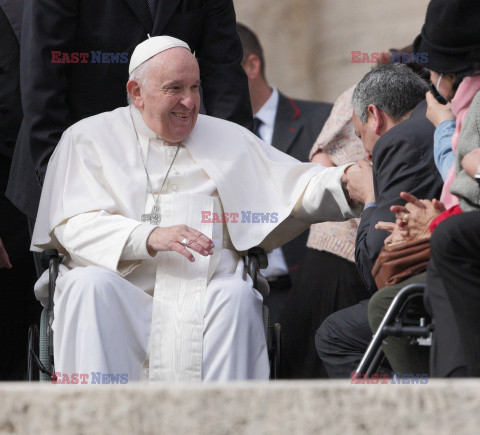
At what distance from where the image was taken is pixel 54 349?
17.8ft

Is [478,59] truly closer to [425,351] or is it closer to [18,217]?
[425,351]

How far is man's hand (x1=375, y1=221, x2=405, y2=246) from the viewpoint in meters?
5.08

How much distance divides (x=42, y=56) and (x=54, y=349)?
1747 millimetres

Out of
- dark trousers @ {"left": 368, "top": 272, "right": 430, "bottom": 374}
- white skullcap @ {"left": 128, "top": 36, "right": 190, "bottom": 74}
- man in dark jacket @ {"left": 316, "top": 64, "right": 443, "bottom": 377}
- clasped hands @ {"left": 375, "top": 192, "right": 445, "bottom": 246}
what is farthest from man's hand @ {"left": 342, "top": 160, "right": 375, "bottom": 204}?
white skullcap @ {"left": 128, "top": 36, "right": 190, "bottom": 74}

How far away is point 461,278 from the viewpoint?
441 cm

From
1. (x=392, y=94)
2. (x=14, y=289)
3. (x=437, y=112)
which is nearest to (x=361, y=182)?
(x=392, y=94)

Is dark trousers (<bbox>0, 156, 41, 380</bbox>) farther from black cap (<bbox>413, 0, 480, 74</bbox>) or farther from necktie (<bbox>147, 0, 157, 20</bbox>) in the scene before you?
black cap (<bbox>413, 0, 480, 74</bbox>)

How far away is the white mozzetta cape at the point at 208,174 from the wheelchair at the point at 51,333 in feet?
0.46

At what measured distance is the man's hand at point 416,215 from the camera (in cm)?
497

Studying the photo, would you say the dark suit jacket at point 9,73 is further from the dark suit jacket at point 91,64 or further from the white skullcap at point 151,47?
the white skullcap at point 151,47

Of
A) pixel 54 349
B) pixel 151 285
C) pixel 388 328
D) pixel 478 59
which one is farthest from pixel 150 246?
pixel 478 59

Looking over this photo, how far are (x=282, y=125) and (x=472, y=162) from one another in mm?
3941

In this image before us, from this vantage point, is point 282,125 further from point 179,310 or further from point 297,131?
point 179,310

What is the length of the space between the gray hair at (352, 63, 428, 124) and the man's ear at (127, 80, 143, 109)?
1057 millimetres
